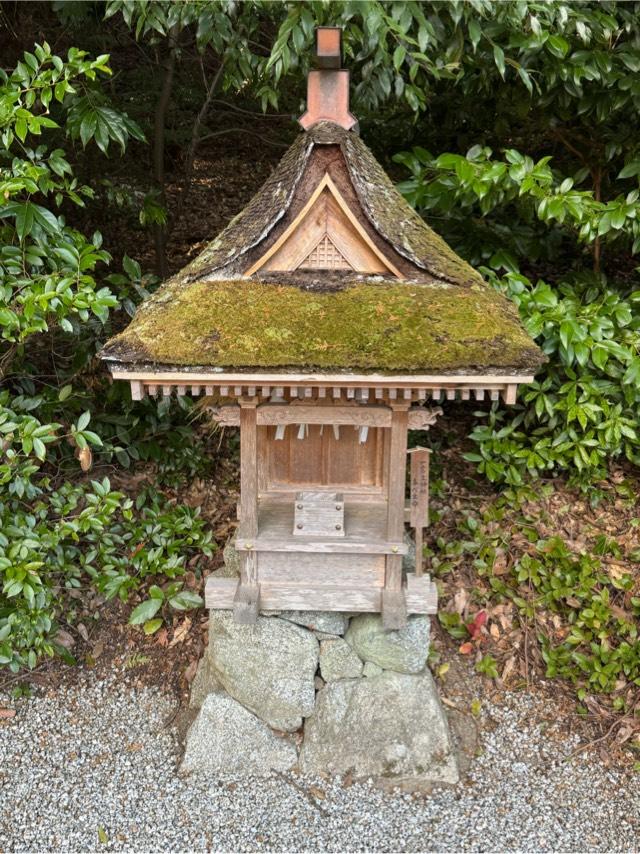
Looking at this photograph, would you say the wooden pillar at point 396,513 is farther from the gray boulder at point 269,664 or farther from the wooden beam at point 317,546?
the gray boulder at point 269,664

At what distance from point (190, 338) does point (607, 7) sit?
3532mm

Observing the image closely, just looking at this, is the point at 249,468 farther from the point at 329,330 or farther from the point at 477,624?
the point at 477,624

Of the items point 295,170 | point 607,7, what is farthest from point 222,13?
point 607,7

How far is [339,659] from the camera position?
4.21 m

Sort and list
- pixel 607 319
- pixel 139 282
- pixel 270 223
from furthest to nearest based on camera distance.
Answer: pixel 139 282 → pixel 607 319 → pixel 270 223

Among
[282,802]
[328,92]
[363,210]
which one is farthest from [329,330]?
[282,802]

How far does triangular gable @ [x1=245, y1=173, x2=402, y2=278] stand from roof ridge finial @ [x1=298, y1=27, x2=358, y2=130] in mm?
577

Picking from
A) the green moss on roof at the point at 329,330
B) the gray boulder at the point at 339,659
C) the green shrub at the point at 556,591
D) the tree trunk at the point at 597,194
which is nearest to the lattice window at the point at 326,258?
the green moss on roof at the point at 329,330

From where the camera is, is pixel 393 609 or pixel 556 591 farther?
pixel 556 591

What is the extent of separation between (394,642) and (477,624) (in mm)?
1027

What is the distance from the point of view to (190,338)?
10.1 ft

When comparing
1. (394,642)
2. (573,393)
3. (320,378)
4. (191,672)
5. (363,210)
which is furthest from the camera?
(573,393)

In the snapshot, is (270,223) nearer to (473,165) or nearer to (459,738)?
(473,165)

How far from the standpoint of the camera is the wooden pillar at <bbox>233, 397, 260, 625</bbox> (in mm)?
3551
